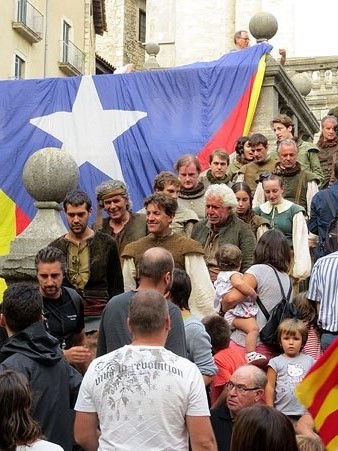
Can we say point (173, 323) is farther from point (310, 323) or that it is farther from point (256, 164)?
point (256, 164)

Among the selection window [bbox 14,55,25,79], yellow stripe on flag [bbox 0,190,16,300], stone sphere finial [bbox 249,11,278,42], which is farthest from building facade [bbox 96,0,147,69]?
yellow stripe on flag [bbox 0,190,16,300]

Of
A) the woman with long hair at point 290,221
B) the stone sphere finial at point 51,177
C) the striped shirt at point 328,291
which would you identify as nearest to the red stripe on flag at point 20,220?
the stone sphere finial at point 51,177

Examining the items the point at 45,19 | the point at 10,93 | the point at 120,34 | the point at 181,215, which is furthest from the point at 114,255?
the point at 120,34

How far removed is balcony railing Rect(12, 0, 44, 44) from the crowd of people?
24.2m

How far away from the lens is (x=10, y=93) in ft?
57.8

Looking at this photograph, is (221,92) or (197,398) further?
(221,92)

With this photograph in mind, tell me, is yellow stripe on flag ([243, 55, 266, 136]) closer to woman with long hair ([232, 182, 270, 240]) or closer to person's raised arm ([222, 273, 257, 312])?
woman with long hair ([232, 182, 270, 240])

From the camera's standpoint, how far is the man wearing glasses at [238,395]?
680 centimetres

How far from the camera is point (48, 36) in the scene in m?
38.3

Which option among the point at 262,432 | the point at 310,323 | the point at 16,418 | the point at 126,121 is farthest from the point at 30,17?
the point at 262,432

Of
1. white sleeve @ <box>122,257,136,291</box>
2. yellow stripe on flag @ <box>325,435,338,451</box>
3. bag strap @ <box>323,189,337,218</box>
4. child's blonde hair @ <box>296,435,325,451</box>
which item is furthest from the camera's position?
bag strap @ <box>323,189,337,218</box>

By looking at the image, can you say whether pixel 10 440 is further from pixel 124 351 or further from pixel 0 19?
pixel 0 19

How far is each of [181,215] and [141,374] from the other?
522 centimetres

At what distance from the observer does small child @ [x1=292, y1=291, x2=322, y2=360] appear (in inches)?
320
